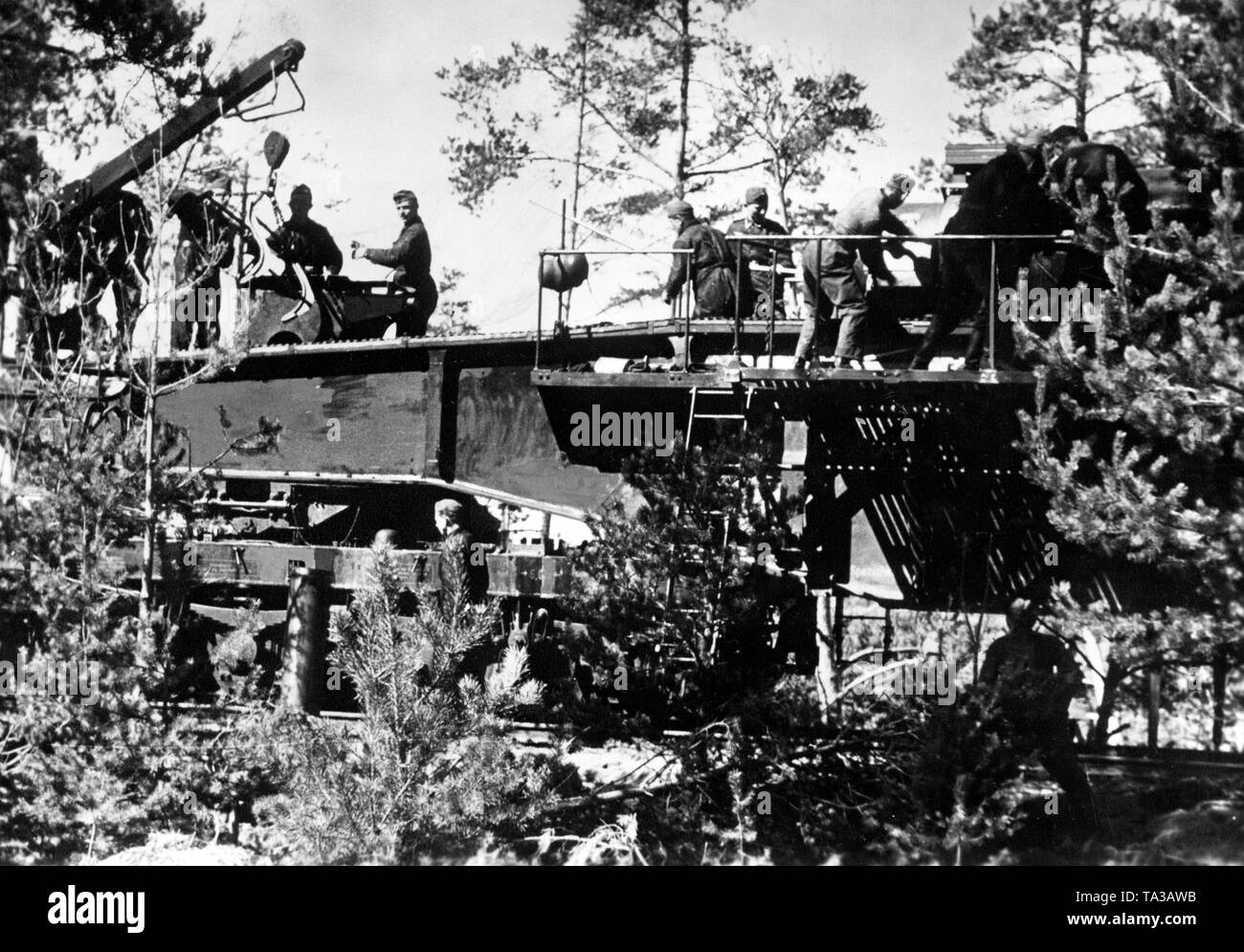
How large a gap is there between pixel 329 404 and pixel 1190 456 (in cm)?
657

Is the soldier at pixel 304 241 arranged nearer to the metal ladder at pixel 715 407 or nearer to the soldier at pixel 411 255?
the soldier at pixel 411 255

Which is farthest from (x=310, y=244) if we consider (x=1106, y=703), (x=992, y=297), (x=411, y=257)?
(x=1106, y=703)

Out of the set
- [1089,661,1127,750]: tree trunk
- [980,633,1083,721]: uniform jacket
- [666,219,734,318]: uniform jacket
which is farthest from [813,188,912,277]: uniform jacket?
[1089,661,1127,750]: tree trunk

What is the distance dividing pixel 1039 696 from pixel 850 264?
3.11 m

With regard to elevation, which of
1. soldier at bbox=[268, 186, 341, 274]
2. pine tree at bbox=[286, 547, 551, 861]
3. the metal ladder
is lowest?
pine tree at bbox=[286, 547, 551, 861]

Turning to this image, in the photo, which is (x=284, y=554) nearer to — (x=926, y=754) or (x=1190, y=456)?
(x=926, y=754)

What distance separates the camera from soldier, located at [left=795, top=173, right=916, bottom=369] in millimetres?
8656

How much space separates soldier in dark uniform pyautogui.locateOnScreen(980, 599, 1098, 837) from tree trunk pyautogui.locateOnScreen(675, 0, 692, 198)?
21.1ft

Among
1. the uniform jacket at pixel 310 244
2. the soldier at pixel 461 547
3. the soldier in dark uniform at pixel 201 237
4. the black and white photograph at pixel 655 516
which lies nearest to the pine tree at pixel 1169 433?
the black and white photograph at pixel 655 516

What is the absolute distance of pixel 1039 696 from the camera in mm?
7633

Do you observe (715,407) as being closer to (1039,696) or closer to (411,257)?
(1039,696)

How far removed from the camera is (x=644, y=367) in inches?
376

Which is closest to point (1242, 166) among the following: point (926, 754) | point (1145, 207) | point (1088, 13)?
point (1145, 207)

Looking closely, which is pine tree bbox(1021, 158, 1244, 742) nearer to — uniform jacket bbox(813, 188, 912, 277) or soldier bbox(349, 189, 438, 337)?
uniform jacket bbox(813, 188, 912, 277)
